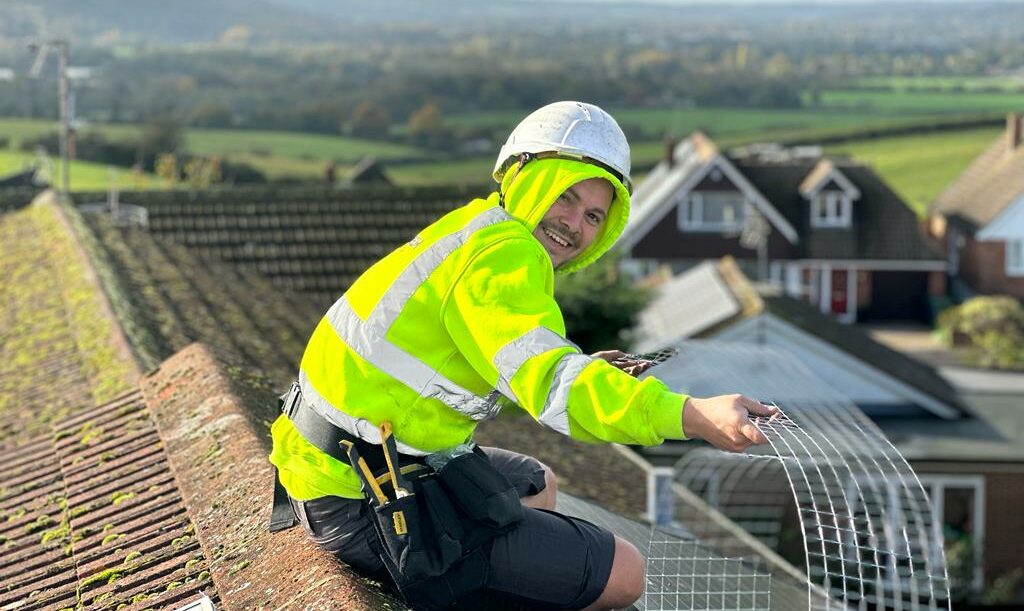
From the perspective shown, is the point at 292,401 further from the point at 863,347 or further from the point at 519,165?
the point at 863,347

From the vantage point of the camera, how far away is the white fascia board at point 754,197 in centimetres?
5462

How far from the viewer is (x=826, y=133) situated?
10931cm

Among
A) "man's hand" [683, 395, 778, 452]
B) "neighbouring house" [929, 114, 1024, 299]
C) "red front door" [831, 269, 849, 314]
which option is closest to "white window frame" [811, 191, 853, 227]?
"red front door" [831, 269, 849, 314]

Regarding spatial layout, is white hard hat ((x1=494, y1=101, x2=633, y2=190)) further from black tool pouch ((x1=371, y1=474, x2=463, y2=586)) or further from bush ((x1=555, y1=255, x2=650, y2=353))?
bush ((x1=555, y1=255, x2=650, y2=353))

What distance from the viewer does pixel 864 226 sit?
183ft

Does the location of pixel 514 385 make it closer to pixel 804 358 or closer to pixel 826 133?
pixel 804 358

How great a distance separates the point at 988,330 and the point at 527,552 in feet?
151

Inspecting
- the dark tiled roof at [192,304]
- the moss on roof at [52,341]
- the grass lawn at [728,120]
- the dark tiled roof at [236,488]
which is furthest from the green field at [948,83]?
the dark tiled roof at [236,488]

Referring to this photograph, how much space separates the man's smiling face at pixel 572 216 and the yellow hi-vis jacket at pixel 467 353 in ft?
0.17

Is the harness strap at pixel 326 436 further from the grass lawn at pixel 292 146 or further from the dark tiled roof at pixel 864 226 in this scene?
the grass lawn at pixel 292 146

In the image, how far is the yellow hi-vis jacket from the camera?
4.14 metres

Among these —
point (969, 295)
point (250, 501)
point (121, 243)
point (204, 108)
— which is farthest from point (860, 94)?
point (250, 501)

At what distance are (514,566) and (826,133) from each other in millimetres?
107114

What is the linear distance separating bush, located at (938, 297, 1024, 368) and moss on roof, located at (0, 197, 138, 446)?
36.5m
